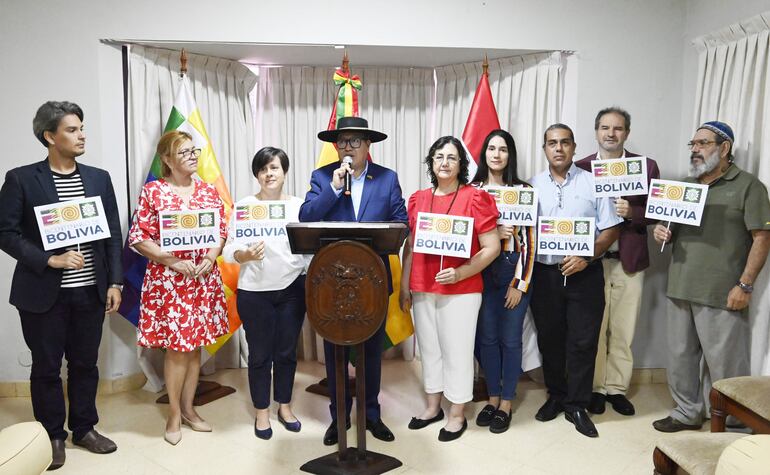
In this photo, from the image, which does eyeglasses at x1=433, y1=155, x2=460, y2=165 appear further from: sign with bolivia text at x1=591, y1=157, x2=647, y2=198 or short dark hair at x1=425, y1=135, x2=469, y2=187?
sign with bolivia text at x1=591, y1=157, x2=647, y2=198

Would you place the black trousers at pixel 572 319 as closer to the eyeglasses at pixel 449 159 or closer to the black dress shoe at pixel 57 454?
the eyeglasses at pixel 449 159

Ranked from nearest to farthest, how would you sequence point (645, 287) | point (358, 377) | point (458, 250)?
point (358, 377) → point (458, 250) → point (645, 287)

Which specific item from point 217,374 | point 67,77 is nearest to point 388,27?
point 67,77

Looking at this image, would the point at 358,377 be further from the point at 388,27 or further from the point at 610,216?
the point at 388,27

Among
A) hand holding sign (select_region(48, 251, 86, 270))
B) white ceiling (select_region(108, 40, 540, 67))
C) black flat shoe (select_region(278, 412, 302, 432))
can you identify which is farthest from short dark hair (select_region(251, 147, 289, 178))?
black flat shoe (select_region(278, 412, 302, 432))

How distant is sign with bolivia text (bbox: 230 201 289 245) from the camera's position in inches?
112

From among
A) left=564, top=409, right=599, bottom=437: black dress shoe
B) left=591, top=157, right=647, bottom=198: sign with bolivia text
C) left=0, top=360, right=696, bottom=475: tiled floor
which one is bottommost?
left=0, top=360, right=696, bottom=475: tiled floor

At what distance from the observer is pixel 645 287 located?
3.82 m

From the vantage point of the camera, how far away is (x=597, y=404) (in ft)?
11.1

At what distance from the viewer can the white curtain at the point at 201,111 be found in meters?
3.64

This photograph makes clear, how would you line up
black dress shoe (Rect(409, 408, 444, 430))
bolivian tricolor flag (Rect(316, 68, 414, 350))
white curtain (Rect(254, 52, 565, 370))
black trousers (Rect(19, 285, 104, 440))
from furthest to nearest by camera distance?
white curtain (Rect(254, 52, 565, 370))
bolivian tricolor flag (Rect(316, 68, 414, 350))
black dress shoe (Rect(409, 408, 444, 430))
black trousers (Rect(19, 285, 104, 440))

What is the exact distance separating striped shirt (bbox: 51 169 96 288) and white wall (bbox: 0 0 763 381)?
33.2 inches

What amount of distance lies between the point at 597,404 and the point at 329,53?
2.78 m

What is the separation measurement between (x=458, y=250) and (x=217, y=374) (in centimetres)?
222
